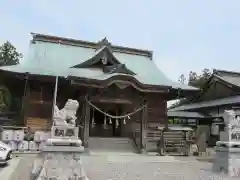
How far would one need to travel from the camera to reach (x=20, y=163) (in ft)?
36.0

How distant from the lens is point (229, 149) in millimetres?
10328

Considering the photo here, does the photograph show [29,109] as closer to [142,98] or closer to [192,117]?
[142,98]

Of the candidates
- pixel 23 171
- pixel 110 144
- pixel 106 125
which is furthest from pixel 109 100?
pixel 23 171

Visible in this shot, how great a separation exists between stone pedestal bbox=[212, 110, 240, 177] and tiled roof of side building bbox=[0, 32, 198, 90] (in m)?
6.12

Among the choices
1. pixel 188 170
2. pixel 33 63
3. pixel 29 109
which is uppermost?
pixel 33 63

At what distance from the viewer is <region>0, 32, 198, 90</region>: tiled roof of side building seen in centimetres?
1608

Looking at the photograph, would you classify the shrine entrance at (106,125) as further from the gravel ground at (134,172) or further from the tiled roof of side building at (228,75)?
the tiled roof of side building at (228,75)

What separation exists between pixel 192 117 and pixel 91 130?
10.7 metres

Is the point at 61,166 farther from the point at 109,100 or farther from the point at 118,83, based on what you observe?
the point at 109,100

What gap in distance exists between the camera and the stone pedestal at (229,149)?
10227 millimetres

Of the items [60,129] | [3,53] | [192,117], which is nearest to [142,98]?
[60,129]

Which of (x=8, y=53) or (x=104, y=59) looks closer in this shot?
(x=104, y=59)

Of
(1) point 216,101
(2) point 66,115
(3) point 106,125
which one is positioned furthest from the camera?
(1) point 216,101

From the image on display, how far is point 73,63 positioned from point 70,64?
30cm
